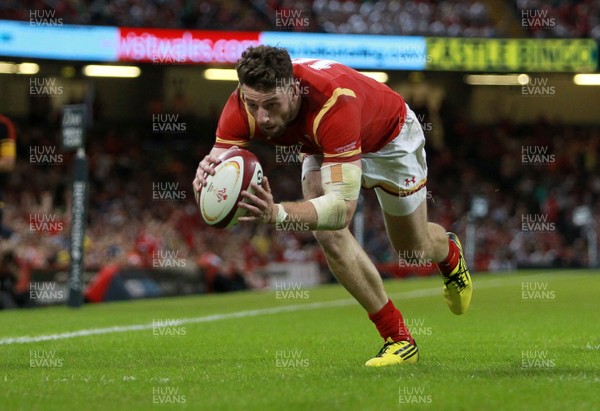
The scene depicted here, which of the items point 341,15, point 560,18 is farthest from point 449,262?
point 560,18

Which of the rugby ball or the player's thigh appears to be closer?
the rugby ball

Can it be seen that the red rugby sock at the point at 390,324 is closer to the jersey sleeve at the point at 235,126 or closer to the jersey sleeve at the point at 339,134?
the jersey sleeve at the point at 339,134

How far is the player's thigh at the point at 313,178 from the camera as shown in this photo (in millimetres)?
7340

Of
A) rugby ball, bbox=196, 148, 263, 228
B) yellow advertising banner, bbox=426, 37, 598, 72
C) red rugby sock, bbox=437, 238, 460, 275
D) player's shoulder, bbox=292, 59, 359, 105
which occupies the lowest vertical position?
red rugby sock, bbox=437, 238, 460, 275

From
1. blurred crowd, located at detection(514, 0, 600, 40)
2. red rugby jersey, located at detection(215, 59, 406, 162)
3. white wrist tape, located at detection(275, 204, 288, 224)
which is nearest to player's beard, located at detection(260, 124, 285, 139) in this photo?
red rugby jersey, located at detection(215, 59, 406, 162)

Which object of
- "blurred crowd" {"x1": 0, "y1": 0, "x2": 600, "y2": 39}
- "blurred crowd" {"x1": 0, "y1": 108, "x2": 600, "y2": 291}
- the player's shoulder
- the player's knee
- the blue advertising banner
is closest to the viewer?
the player's shoulder

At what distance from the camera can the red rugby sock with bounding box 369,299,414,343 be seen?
24.6 ft

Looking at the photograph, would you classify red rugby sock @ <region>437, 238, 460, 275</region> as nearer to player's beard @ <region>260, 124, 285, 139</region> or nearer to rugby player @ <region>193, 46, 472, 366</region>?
rugby player @ <region>193, 46, 472, 366</region>

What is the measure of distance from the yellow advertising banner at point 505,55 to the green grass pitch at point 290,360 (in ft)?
50.0

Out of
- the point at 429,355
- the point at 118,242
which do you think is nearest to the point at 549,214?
the point at 118,242

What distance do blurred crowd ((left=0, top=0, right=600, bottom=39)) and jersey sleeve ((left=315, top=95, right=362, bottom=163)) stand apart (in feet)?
66.3

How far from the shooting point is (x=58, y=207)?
2558 centimetres

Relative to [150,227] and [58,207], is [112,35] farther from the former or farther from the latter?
[150,227]

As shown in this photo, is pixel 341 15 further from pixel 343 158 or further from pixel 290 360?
pixel 343 158
